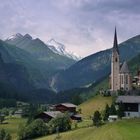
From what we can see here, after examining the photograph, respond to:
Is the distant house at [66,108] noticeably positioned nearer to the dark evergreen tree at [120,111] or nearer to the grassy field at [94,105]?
the grassy field at [94,105]

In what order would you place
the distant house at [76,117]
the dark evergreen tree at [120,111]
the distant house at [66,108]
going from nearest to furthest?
1. the dark evergreen tree at [120,111]
2. the distant house at [76,117]
3. the distant house at [66,108]

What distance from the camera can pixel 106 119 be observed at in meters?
140

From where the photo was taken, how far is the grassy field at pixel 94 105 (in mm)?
176125

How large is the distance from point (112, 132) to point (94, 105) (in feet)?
240

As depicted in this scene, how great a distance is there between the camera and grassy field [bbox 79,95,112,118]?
176 m

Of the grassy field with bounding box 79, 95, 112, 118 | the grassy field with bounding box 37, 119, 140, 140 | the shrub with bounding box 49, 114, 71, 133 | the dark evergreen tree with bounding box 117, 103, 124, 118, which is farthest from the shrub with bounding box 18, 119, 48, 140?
the grassy field with bounding box 79, 95, 112, 118

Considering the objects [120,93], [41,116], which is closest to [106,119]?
[41,116]

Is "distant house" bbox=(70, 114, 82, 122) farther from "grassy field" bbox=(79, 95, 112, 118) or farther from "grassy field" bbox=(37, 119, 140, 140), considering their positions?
"grassy field" bbox=(37, 119, 140, 140)

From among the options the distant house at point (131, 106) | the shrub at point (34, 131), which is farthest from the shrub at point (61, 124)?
the distant house at point (131, 106)

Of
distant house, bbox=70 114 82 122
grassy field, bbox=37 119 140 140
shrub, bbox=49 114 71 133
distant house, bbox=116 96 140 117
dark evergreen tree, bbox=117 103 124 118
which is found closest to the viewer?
grassy field, bbox=37 119 140 140

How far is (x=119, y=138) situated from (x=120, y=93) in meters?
89.4

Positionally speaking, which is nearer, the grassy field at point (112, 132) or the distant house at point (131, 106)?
the grassy field at point (112, 132)

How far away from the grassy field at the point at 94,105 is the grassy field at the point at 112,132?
53.0 meters

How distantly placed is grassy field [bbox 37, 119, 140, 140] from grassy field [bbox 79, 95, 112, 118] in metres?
53.0
